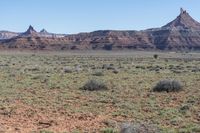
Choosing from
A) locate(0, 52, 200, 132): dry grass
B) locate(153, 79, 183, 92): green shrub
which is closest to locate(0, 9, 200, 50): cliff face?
locate(153, 79, 183, 92): green shrub

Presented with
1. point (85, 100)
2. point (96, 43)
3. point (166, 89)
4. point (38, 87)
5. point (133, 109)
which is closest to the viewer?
point (133, 109)

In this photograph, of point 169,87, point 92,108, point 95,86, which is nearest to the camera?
point 92,108

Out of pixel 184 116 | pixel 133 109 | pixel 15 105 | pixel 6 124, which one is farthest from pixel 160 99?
pixel 6 124

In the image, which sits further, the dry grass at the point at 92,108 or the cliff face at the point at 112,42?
the cliff face at the point at 112,42

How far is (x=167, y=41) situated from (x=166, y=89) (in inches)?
6472

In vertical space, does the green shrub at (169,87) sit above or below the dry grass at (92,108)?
above

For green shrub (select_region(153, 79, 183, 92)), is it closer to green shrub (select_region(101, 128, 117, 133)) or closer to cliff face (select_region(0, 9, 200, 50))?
green shrub (select_region(101, 128, 117, 133))

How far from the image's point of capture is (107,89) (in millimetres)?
26000

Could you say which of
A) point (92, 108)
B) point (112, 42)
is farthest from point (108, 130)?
point (112, 42)

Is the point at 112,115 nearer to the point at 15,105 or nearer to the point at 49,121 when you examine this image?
the point at 49,121

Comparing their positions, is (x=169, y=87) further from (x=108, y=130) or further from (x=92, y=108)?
(x=108, y=130)

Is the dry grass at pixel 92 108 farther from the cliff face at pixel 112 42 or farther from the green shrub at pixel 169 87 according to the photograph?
the cliff face at pixel 112 42

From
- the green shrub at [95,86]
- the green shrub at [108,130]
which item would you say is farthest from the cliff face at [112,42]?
the green shrub at [108,130]

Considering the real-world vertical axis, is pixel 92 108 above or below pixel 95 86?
below
